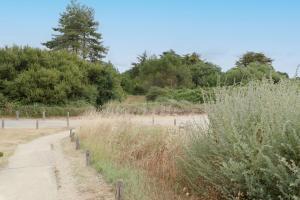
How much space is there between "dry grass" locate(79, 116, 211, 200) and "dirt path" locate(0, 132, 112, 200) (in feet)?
3.00

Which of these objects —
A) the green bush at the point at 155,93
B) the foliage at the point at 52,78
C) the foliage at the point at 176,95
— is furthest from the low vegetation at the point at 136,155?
the green bush at the point at 155,93

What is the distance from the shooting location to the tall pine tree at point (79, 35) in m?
64.1

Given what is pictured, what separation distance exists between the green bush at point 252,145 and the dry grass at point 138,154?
1.13 m

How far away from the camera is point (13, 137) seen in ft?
76.1

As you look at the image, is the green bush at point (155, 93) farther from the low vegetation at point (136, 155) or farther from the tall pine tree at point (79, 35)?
the low vegetation at point (136, 155)

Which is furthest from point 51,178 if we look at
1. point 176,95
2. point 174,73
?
point 174,73

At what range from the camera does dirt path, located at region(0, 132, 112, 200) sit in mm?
10156

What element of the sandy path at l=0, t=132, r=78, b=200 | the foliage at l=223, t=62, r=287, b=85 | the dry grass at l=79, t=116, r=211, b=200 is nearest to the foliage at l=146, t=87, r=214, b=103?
the dry grass at l=79, t=116, r=211, b=200

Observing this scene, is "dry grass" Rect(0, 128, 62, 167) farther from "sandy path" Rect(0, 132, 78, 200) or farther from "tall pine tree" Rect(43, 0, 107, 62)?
"tall pine tree" Rect(43, 0, 107, 62)

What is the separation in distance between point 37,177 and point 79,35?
178 ft

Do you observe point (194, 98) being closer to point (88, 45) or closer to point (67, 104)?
point (67, 104)

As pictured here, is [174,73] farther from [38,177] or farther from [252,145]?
[252,145]

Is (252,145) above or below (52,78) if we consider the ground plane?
below

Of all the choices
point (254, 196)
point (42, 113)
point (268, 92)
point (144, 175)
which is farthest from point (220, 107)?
point (42, 113)
